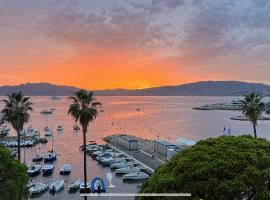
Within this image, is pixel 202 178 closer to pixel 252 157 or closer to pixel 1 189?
pixel 252 157

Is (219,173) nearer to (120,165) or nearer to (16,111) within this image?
(16,111)

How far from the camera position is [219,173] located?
46.2 feet

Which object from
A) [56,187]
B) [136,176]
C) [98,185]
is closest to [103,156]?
[136,176]

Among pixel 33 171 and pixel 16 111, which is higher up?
pixel 16 111

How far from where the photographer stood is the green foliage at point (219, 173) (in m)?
13.6

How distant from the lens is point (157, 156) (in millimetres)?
67562

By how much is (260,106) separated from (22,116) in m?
25.0

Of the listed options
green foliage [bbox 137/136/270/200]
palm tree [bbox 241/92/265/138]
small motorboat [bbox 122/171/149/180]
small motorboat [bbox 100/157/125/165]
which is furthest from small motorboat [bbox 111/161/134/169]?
green foliage [bbox 137/136/270/200]

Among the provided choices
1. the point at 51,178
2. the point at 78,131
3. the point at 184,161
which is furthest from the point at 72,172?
the point at 78,131

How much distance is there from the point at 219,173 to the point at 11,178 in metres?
12.2

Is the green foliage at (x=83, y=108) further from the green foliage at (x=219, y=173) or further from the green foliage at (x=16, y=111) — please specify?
the green foliage at (x=219, y=173)

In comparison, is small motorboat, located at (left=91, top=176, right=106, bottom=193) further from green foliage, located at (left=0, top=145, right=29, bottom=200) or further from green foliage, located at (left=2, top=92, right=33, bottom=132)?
green foliage, located at (left=2, top=92, right=33, bottom=132)

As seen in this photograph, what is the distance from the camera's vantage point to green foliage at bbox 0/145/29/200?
19984mm

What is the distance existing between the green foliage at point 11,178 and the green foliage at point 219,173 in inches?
332
